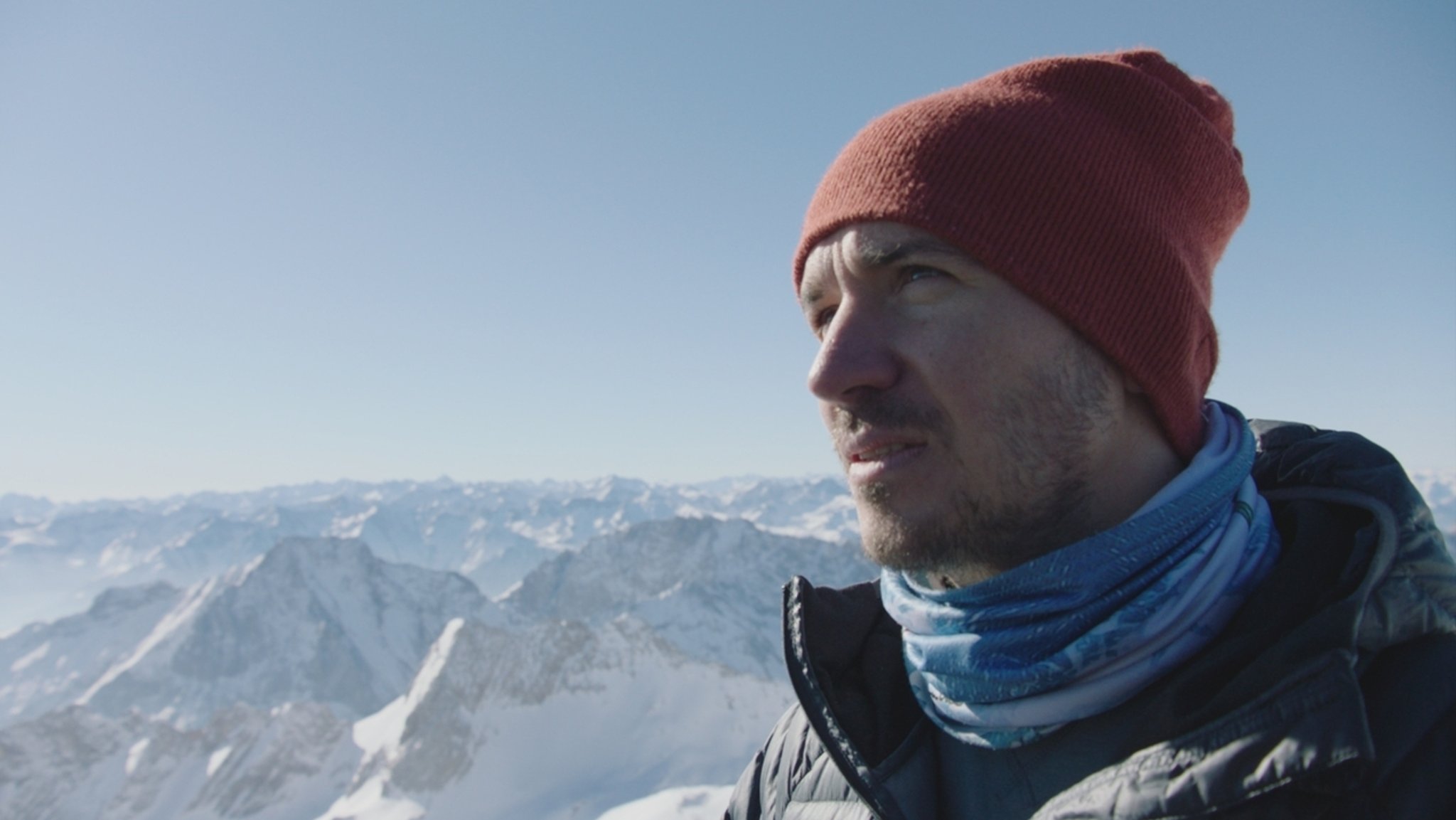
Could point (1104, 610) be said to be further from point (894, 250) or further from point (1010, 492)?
point (894, 250)

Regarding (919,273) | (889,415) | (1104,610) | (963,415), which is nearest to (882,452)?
(889,415)

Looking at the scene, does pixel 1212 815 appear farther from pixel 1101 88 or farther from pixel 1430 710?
pixel 1101 88

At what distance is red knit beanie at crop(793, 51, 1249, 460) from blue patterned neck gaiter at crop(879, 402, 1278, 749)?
321 mm

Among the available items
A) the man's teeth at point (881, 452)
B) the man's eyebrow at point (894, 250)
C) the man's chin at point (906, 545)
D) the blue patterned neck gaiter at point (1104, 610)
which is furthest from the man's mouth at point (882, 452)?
the man's eyebrow at point (894, 250)

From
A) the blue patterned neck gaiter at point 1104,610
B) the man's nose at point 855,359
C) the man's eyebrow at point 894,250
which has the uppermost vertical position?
the man's eyebrow at point 894,250

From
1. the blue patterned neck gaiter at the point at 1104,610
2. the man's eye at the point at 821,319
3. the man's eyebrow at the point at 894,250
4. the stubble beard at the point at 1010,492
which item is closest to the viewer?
the blue patterned neck gaiter at the point at 1104,610

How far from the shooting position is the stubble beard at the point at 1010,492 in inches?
74.4

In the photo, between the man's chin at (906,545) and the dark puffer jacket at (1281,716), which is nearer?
the dark puffer jacket at (1281,716)

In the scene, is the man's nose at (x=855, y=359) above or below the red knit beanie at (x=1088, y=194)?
below

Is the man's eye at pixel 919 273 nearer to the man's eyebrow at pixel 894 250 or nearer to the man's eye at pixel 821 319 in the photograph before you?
the man's eyebrow at pixel 894 250

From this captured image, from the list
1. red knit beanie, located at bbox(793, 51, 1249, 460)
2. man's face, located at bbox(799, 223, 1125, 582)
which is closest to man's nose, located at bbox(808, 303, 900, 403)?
man's face, located at bbox(799, 223, 1125, 582)

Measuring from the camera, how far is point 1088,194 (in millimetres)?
2131

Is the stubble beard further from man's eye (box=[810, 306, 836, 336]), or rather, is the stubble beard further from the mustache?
man's eye (box=[810, 306, 836, 336])

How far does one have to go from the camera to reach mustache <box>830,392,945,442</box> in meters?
1.91
